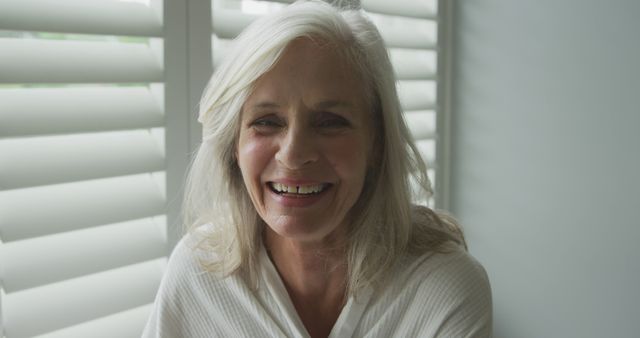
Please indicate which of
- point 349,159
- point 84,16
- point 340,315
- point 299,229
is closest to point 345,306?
point 340,315

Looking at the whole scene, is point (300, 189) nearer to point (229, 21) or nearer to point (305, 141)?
point (305, 141)

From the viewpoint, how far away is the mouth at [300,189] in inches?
45.3

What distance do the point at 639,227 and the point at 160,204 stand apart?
4.42ft

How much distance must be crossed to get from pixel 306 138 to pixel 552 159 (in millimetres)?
1182

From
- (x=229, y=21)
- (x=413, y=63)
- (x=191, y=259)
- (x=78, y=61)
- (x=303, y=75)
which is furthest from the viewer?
(x=413, y=63)

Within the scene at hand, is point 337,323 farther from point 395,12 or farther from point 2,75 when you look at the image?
point 395,12

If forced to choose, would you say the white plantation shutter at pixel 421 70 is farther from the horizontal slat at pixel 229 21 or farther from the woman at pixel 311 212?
the woman at pixel 311 212

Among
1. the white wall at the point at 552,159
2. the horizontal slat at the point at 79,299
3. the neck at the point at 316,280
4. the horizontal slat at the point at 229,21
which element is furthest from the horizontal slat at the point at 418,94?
the horizontal slat at the point at 79,299

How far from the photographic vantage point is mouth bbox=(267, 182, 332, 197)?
45.3 inches

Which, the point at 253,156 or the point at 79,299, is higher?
the point at 253,156

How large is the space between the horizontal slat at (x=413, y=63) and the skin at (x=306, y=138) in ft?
2.74

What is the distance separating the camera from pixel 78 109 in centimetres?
122

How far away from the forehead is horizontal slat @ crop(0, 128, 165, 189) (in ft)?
1.15

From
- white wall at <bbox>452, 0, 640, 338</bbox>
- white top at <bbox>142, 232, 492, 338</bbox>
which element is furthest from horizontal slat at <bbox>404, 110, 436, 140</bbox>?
white top at <bbox>142, 232, 492, 338</bbox>
